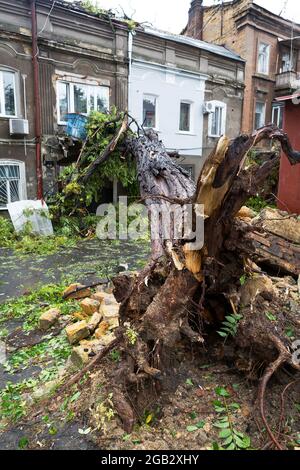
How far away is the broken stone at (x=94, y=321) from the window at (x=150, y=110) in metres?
10.2

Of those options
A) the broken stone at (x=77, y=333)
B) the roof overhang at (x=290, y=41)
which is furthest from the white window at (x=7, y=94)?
the roof overhang at (x=290, y=41)

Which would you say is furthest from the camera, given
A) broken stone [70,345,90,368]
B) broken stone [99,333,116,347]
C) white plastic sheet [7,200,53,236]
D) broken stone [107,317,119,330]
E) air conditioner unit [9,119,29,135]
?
air conditioner unit [9,119,29,135]

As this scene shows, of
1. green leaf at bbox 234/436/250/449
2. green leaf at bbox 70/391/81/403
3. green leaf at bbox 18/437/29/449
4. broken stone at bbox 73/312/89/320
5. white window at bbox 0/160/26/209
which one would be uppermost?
white window at bbox 0/160/26/209

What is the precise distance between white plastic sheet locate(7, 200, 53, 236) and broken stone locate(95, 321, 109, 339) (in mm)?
6028

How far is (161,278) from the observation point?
277 centimetres

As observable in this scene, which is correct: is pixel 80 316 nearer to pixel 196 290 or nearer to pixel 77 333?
pixel 77 333

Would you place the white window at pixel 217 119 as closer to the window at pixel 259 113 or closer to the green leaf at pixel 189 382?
the window at pixel 259 113

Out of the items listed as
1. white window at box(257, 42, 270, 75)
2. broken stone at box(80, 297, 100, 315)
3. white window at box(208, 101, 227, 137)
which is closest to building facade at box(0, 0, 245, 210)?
white window at box(208, 101, 227, 137)

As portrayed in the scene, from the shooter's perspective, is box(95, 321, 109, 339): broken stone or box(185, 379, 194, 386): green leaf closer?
box(185, 379, 194, 386): green leaf

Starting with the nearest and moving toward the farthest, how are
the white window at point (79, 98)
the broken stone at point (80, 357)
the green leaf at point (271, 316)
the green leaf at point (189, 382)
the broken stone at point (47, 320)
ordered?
the green leaf at point (189, 382), the green leaf at point (271, 316), the broken stone at point (80, 357), the broken stone at point (47, 320), the white window at point (79, 98)

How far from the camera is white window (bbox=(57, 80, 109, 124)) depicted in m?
10.4

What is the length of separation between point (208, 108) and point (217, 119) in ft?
3.73

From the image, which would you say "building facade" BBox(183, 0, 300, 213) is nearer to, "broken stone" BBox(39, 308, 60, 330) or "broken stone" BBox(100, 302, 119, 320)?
"broken stone" BBox(100, 302, 119, 320)

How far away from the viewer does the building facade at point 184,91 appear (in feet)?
39.4
